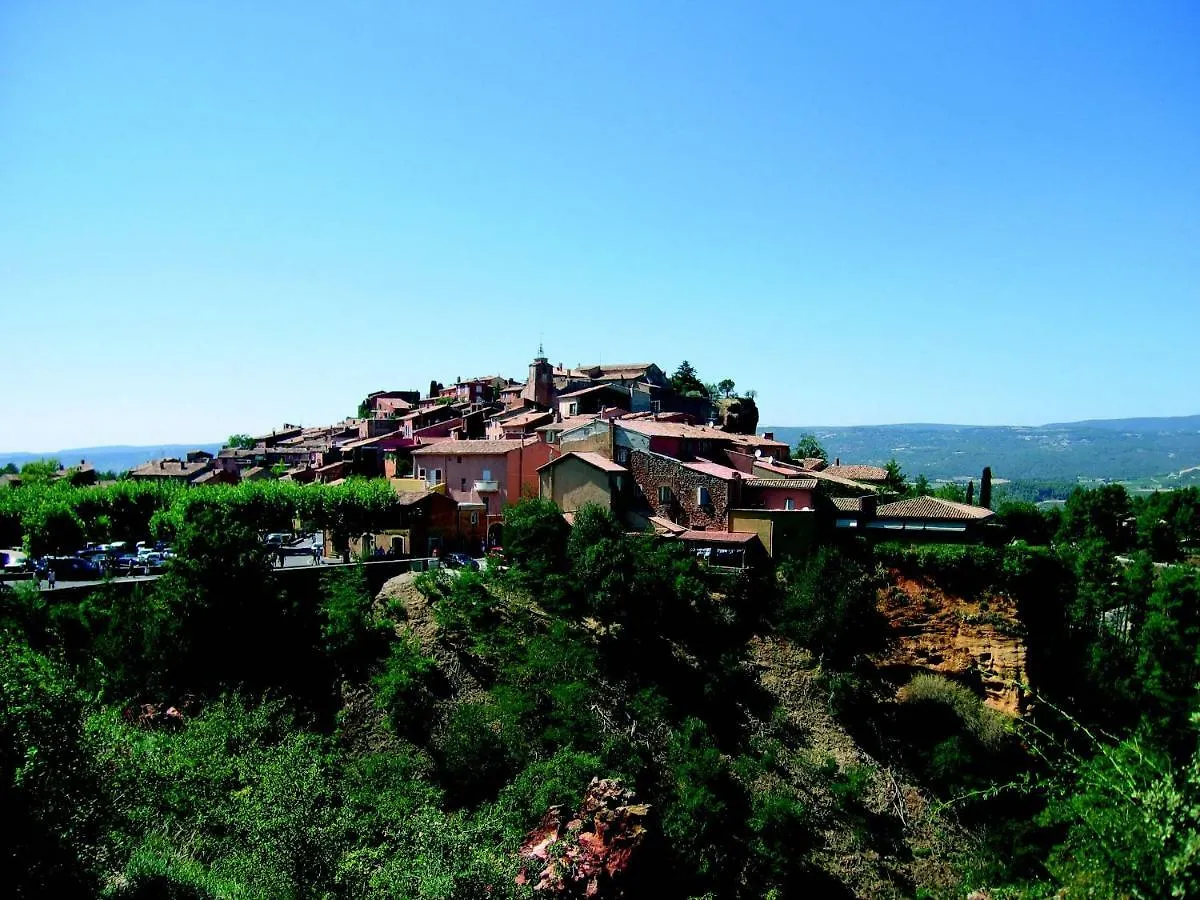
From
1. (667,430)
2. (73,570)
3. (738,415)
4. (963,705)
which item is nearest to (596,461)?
(667,430)

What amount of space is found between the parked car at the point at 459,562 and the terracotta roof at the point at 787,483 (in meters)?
15.5

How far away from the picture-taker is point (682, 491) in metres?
46.2

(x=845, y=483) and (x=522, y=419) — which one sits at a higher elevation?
(x=522, y=419)

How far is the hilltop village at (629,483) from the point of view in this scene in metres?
44.0

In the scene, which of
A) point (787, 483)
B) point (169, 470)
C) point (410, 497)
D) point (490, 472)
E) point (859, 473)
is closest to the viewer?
point (787, 483)

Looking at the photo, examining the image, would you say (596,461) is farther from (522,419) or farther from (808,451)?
(808,451)

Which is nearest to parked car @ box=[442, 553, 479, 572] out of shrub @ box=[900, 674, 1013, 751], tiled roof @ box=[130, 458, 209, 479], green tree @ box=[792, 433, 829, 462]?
shrub @ box=[900, 674, 1013, 751]

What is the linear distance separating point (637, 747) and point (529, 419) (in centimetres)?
3540

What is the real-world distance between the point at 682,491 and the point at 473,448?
1528cm

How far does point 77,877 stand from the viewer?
653 inches

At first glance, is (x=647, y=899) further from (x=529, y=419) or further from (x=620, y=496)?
(x=529, y=419)

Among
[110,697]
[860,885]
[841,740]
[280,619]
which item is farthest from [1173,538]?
[110,697]

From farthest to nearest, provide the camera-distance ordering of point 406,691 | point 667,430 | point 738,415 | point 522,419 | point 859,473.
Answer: point 738,415
point 522,419
point 859,473
point 667,430
point 406,691

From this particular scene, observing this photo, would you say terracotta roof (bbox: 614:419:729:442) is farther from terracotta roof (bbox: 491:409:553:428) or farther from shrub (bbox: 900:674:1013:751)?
shrub (bbox: 900:674:1013:751)
